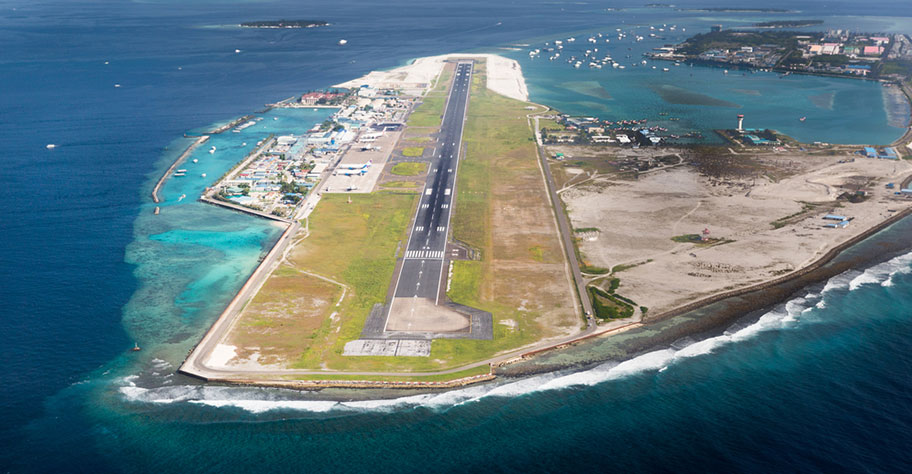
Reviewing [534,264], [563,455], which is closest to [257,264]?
[534,264]

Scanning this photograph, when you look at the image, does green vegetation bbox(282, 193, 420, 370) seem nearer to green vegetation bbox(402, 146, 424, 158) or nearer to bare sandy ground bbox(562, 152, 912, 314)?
green vegetation bbox(402, 146, 424, 158)

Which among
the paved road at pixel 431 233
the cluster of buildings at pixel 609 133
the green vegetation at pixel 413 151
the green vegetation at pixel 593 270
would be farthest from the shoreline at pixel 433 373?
the cluster of buildings at pixel 609 133

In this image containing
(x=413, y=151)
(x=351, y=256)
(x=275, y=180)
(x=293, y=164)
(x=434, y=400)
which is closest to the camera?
(x=434, y=400)

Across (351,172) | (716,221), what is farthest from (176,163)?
(716,221)

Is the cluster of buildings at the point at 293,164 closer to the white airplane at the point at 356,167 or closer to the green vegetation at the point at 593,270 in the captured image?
the white airplane at the point at 356,167

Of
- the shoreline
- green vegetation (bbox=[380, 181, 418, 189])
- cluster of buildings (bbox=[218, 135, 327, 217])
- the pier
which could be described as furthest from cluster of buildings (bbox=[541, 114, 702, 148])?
the pier

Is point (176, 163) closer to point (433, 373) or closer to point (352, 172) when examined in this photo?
point (352, 172)
